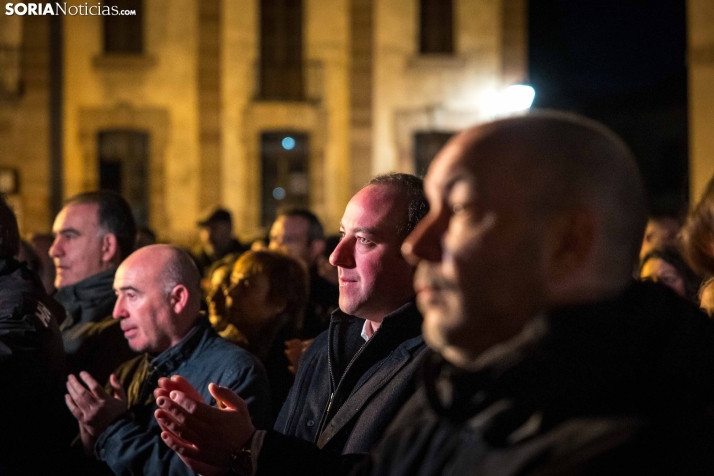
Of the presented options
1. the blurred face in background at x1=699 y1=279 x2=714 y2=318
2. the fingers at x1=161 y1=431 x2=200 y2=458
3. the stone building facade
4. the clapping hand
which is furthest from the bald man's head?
the stone building facade

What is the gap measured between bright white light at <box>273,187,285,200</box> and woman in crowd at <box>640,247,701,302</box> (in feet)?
49.7

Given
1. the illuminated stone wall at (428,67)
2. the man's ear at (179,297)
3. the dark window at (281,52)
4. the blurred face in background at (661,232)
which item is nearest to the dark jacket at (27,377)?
the man's ear at (179,297)

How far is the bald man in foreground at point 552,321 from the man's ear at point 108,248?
150 inches

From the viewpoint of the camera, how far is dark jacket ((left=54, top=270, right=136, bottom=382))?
4.55 m

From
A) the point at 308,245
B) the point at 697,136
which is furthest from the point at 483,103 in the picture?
A: the point at 308,245

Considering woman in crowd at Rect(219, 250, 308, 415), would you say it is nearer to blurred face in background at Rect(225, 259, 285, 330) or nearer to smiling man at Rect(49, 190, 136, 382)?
blurred face in background at Rect(225, 259, 285, 330)

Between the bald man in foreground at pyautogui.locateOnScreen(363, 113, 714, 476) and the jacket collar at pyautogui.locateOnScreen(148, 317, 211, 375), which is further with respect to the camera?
the jacket collar at pyautogui.locateOnScreen(148, 317, 211, 375)

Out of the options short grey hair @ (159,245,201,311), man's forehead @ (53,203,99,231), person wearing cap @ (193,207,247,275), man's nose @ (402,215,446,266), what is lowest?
person wearing cap @ (193,207,247,275)

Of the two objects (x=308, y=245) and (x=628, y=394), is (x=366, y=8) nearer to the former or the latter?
(x=308, y=245)

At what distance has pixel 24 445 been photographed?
11.5 feet

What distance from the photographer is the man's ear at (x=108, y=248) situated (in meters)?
4.99

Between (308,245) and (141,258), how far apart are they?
395 cm

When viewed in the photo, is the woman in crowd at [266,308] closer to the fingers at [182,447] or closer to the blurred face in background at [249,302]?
the blurred face in background at [249,302]

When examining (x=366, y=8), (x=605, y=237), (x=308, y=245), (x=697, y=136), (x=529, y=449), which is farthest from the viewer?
(x=366, y=8)
